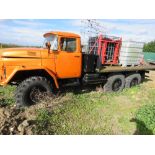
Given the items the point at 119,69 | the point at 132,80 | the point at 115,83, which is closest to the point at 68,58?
the point at 119,69

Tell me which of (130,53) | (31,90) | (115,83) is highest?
(130,53)

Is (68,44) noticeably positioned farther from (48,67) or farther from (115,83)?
(115,83)

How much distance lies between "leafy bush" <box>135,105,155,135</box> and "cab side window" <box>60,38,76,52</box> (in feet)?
9.25

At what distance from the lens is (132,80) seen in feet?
32.0

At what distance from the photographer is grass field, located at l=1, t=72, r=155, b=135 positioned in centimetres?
502

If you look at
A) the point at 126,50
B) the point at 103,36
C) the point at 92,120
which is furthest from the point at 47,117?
the point at 126,50

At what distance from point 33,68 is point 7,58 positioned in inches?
29.1

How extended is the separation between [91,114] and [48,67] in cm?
188

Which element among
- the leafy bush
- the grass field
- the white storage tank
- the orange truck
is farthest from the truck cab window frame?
the white storage tank

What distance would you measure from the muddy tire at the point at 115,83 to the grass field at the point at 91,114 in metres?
0.53

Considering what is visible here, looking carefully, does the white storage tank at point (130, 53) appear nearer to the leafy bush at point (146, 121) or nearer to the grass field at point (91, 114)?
the grass field at point (91, 114)

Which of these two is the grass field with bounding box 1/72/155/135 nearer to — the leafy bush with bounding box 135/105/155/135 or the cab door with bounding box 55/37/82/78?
the leafy bush with bounding box 135/105/155/135

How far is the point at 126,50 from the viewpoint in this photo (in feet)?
31.8

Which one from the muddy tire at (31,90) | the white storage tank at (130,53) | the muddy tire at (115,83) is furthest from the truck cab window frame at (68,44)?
the white storage tank at (130,53)
